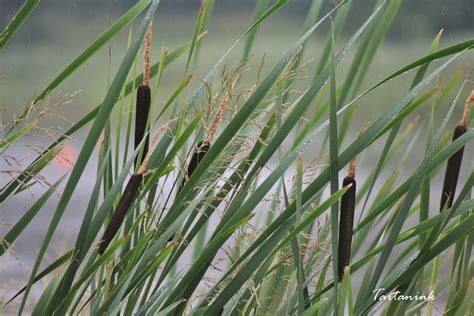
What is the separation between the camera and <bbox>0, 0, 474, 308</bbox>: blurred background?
2.45m

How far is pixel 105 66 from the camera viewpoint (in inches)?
109

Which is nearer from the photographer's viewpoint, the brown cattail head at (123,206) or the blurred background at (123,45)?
the brown cattail head at (123,206)

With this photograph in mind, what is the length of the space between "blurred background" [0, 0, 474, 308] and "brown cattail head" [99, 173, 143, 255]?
150 cm

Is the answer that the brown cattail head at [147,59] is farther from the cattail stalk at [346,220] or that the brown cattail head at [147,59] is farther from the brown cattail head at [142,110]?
the cattail stalk at [346,220]

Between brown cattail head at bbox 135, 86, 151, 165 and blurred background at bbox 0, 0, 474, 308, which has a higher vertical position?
blurred background at bbox 0, 0, 474, 308

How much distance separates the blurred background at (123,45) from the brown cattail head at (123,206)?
1501mm

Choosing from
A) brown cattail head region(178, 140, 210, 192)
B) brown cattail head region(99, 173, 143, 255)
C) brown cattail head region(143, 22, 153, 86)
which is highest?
brown cattail head region(143, 22, 153, 86)

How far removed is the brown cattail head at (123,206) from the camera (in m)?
0.61

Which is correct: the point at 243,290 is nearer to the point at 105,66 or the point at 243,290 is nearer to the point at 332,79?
the point at 332,79

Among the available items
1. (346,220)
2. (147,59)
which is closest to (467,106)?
(346,220)

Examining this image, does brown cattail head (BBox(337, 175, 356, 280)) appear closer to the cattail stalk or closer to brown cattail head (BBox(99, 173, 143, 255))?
the cattail stalk

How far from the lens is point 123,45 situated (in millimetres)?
3092

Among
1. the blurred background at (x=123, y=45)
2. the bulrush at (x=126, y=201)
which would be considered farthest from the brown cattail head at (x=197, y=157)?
the blurred background at (x=123, y=45)

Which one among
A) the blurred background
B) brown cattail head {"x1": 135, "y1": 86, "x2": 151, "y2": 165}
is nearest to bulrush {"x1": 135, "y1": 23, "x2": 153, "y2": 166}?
brown cattail head {"x1": 135, "y1": 86, "x2": 151, "y2": 165}
